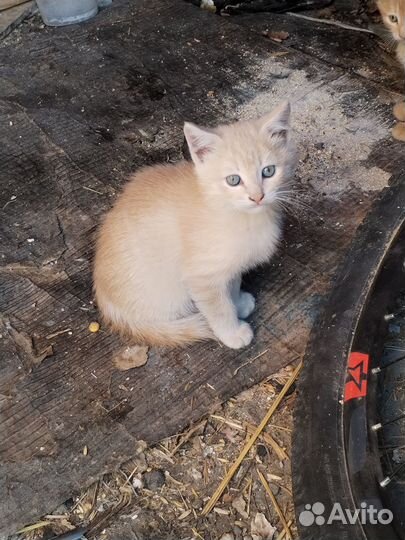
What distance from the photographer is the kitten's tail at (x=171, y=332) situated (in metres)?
1.75

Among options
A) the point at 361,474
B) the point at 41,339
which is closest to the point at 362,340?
the point at 361,474

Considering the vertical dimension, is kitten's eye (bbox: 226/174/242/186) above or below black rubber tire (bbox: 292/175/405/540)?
above

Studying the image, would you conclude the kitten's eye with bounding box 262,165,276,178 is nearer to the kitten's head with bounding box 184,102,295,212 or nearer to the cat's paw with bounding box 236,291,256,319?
the kitten's head with bounding box 184,102,295,212

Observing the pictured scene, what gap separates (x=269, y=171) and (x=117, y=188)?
0.88m

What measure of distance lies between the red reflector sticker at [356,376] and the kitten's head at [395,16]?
1688 millimetres

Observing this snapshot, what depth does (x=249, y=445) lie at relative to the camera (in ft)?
5.18

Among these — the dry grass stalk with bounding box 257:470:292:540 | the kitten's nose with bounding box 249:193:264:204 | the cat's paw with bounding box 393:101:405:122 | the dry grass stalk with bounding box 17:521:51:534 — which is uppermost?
the kitten's nose with bounding box 249:193:264:204

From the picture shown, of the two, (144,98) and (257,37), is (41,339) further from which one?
(257,37)

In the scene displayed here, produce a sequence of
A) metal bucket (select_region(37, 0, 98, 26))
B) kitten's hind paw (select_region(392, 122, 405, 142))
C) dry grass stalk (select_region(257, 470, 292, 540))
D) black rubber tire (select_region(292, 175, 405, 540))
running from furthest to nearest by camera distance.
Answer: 1. metal bucket (select_region(37, 0, 98, 26))
2. kitten's hind paw (select_region(392, 122, 405, 142))
3. dry grass stalk (select_region(257, 470, 292, 540))
4. black rubber tire (select_region(292, 175, 405, 540))

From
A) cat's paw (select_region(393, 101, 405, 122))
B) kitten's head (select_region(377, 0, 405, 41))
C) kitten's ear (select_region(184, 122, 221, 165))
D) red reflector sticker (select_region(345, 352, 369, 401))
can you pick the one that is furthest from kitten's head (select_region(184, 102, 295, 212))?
kitten's head (select_region(377, 0, 405, 41))

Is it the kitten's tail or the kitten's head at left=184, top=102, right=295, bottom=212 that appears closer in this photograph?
the kitten's head at left=184, top=102, right=295, bottom=212

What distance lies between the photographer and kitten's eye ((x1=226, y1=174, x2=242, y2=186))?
1.46m

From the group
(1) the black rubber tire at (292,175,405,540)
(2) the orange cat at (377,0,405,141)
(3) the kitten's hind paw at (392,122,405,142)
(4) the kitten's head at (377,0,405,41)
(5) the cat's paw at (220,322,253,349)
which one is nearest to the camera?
(1) the black rubber tire at (292,175,405,540)

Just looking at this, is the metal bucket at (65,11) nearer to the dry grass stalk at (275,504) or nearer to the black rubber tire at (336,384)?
the black rubber tire at (336,384)
